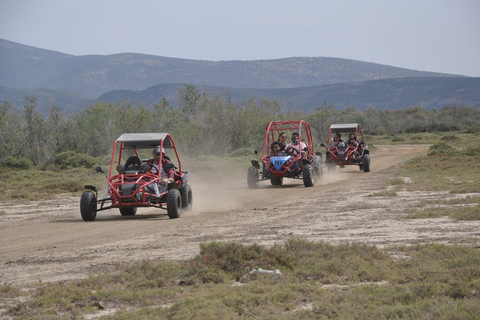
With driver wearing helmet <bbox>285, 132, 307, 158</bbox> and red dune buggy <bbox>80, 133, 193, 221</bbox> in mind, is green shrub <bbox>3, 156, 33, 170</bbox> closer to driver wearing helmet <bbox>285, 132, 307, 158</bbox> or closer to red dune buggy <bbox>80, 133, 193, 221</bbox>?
driver wearing helmet <bbox>285, 132, 307, 158</bbox>

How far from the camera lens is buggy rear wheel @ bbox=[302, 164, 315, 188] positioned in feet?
70.4

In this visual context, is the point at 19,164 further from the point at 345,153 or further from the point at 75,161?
the point at 345,153

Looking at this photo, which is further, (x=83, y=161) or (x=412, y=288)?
(x=83, y=161)

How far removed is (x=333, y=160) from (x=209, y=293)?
72.7 ft

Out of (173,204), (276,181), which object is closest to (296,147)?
(276,181)

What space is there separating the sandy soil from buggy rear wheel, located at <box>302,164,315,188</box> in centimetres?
283

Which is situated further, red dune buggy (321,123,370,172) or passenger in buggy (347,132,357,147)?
passenger in buggy (347,132,357,147)

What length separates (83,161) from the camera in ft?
117

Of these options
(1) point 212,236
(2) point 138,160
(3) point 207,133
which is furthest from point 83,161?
(1) point 212,236

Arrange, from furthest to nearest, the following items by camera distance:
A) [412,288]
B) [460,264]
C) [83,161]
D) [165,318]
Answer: [83,161]
[460,264]
[412,288]
[165,318]

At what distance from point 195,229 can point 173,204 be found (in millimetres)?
1870

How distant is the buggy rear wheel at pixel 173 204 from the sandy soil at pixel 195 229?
0.27 m

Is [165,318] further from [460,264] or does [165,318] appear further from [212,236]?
[212,236]

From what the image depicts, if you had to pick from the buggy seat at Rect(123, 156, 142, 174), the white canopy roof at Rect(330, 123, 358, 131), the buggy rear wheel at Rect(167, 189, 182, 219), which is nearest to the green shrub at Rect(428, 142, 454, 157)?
the white canopy roof at Rect(330, 123, 358, 131)
